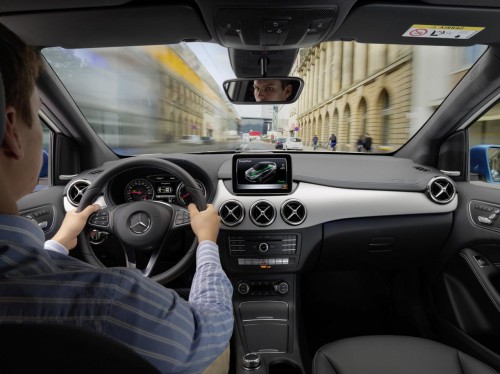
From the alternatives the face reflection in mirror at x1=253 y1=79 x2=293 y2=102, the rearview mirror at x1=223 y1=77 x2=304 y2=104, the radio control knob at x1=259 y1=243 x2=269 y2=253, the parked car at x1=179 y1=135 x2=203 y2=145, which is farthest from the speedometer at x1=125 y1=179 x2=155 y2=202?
the parked car at x1=179 y1=135 x2=203 y2=145

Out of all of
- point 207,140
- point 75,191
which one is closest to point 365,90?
point 207,140

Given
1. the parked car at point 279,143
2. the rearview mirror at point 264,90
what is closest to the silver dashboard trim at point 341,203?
the parked car at point 279,143

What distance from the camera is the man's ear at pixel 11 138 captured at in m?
0.73

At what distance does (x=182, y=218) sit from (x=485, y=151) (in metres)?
2.29

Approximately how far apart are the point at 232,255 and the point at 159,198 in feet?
2.12

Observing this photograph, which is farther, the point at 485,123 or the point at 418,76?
the point at 418,76

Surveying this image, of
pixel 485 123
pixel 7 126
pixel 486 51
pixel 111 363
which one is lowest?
pixel 111 363

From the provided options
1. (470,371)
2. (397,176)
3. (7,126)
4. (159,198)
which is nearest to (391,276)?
(397,176)

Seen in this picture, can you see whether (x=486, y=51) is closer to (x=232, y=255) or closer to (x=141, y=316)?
(x=232, y=255)

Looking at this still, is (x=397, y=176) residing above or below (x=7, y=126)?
below

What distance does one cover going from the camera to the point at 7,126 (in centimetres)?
73

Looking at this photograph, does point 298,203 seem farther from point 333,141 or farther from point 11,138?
point 11,138

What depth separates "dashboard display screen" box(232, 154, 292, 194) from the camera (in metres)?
2.57

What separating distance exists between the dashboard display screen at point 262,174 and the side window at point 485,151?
140 centimetres
